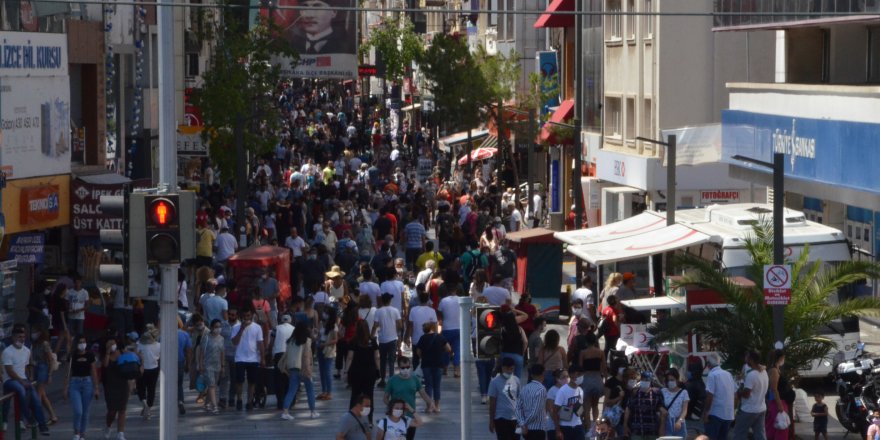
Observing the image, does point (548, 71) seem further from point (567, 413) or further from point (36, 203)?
point (567, 413)

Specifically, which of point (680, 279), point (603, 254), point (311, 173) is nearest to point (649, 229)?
point (603, 254)

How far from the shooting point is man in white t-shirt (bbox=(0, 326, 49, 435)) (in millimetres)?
18969

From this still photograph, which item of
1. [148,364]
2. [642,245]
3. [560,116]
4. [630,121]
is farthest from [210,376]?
[560,116]

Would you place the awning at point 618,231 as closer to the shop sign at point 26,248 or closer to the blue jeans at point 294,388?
the blue jeans at point 294,388

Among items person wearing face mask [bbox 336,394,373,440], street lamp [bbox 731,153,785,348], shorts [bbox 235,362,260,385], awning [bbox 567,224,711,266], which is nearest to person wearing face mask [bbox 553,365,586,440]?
person wearing face mask [bbox 336,394,373,440]

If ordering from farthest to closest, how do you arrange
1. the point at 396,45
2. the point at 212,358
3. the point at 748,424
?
the point at 396,45, the point at 212,358, the point at 748,424

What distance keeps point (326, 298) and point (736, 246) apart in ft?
21.0

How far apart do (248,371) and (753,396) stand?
674 cm

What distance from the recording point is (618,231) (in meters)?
27.9

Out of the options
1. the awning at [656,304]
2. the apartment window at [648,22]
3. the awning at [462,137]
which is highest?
the apartment window at [648,22]

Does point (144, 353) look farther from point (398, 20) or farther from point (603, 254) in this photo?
point (398, 20)

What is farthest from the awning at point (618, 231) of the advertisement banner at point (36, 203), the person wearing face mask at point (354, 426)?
the person wearing face mask at point (354, 426)

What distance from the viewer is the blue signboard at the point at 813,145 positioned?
2650cm

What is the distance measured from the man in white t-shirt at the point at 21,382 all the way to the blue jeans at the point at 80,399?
1.66 feet
